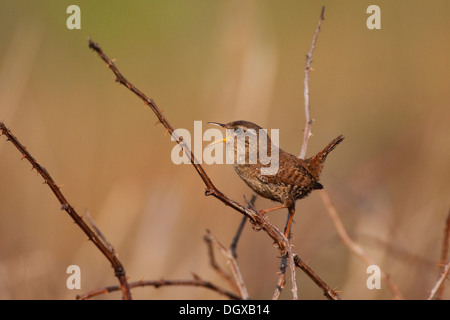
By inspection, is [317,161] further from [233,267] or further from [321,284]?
[321,284]

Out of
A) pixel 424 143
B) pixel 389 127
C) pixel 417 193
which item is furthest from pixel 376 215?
pixel 389 127

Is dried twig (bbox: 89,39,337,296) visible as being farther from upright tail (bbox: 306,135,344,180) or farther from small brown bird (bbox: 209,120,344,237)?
upright tail (bbox: 306,135,344,180)

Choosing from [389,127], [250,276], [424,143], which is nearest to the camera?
[424,143]

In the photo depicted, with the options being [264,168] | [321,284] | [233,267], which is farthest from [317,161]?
[321,284]
